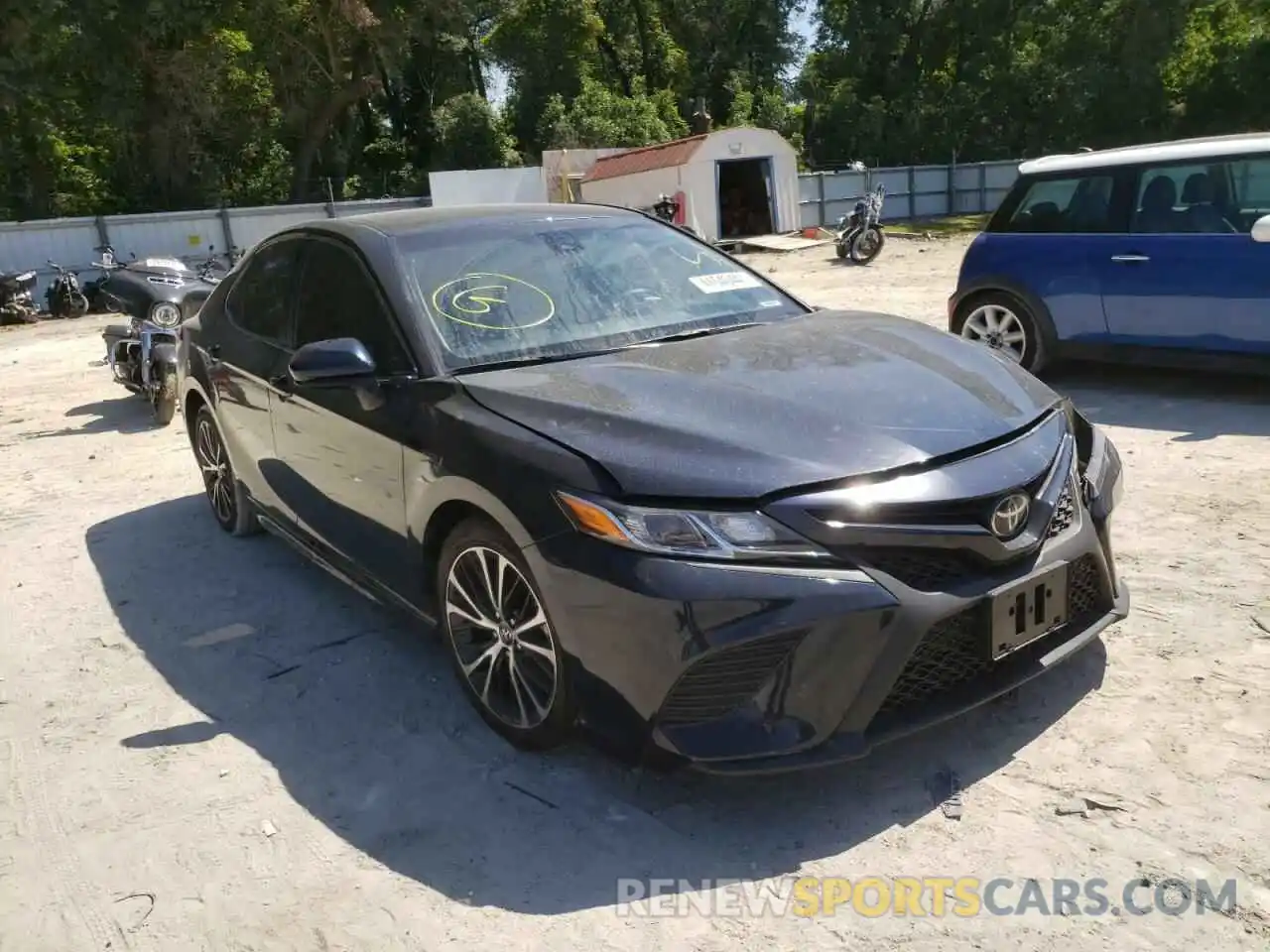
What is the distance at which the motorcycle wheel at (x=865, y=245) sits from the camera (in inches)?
790

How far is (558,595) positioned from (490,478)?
435 mm

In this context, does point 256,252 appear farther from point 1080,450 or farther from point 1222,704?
point 1222,704

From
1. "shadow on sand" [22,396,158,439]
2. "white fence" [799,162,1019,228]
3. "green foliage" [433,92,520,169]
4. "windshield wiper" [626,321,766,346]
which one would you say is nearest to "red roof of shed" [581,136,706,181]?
"white fence" [799,162,1019,228]

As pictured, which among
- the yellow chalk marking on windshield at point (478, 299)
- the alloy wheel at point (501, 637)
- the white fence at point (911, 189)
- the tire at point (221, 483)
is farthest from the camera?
the white fence at point (911, 189)

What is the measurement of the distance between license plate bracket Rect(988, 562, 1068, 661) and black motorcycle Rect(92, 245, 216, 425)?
295 inches

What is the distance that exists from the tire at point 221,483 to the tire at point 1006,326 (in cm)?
485

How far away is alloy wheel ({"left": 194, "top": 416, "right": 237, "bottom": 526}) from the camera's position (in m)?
5.52

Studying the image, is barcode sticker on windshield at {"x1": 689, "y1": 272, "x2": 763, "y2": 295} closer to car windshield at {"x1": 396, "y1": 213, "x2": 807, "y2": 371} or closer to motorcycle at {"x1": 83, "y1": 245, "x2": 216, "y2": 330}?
car windshield at {"x1": 396, "y1": 213, "x2": 807, "y2": 371}

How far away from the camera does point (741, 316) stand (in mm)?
4020

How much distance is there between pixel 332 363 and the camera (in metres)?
3.47

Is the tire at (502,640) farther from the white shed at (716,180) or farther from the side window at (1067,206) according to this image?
the white shed at (716,180)

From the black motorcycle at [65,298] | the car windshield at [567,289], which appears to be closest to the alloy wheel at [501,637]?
the car windshield at [567,289]

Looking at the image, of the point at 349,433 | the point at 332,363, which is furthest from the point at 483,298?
the point at 349,433

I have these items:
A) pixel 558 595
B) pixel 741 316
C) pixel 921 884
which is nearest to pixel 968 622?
pixel 921 884
